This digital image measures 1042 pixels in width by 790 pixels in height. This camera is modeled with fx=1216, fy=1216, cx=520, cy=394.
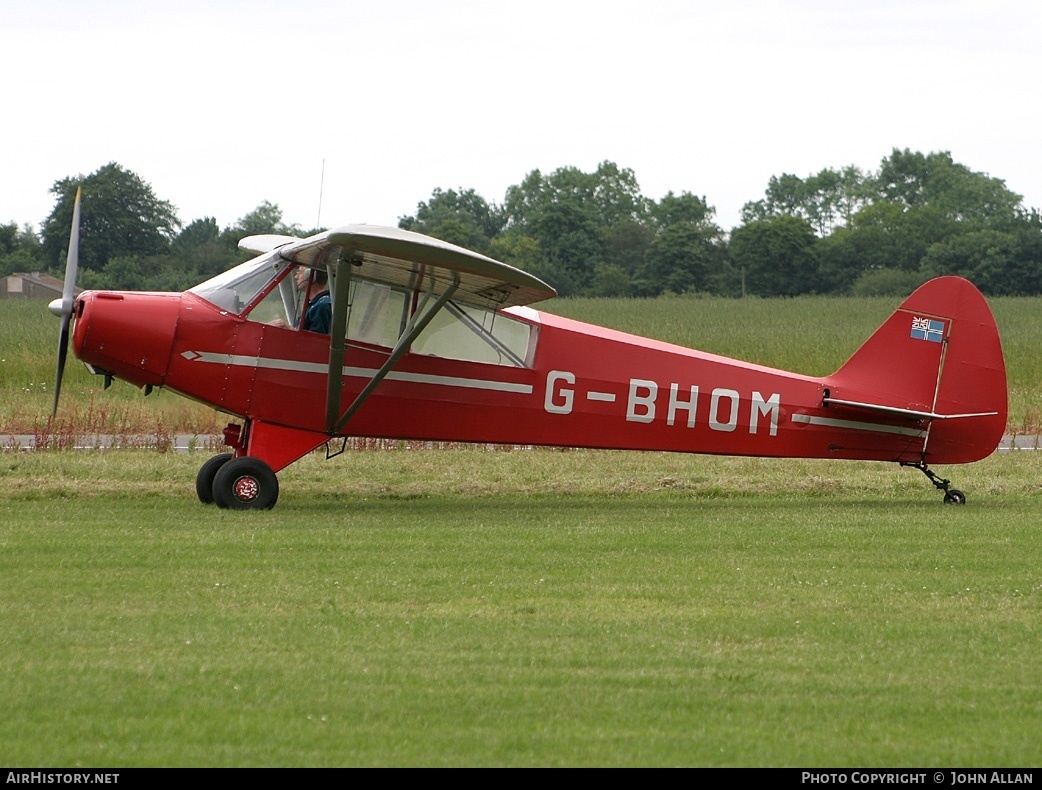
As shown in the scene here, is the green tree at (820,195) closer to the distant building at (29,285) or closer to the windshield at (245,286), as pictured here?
the distant building at (29,285)

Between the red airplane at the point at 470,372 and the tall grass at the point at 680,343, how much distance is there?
616 centimetres

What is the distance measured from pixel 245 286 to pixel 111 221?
175 feet

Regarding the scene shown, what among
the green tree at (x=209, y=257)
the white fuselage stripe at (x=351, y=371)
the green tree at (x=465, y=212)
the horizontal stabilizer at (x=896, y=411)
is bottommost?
the white fuselage stripe at (x=351, y=371)

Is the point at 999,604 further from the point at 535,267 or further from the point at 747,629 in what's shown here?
the point at 535,267

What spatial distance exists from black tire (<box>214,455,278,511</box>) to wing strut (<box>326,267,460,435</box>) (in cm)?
80

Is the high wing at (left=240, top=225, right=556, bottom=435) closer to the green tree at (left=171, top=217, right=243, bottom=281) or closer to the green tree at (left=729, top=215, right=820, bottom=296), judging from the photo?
the green tree at (left=171, top=217, right=243, bottom=281)

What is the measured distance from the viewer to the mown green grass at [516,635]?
459 centimetres

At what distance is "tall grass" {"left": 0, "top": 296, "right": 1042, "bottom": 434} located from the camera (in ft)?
62.0

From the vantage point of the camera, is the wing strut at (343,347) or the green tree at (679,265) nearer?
the wing strut at (343,347)

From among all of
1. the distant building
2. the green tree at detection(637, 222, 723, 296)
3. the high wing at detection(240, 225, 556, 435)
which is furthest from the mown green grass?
the green tree at detection(637, 222, 723, 296)

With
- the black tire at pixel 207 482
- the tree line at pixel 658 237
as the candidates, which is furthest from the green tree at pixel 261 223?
the black tire at pixel 207 482

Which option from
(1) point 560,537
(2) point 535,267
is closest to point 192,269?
(2) point 535,267

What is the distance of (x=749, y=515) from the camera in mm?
11297

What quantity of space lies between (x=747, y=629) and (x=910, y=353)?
6987 mm
